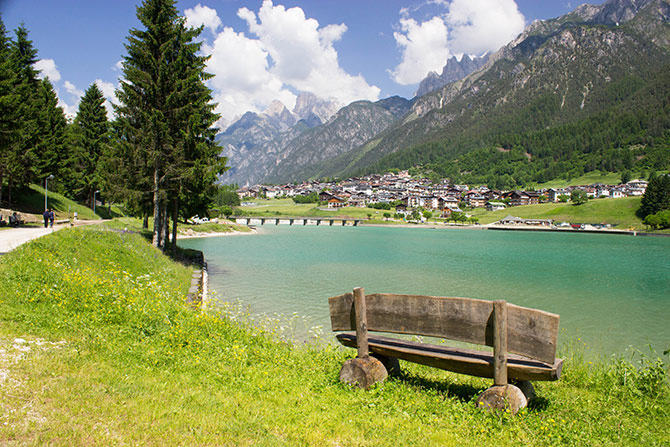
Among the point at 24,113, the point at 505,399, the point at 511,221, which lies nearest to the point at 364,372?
the point at 505,399

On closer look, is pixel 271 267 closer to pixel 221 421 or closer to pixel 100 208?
pixel 221 421

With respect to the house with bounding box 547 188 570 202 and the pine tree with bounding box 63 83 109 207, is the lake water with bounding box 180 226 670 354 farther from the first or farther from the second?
the house with bounding box 547 188 570 202

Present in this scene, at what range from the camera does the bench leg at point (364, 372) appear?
21.9 feet

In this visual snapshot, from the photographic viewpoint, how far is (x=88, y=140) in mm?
54594

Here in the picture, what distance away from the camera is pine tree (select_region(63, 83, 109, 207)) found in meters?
53.4

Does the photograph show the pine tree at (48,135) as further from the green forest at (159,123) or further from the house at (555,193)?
the house at (555,193)

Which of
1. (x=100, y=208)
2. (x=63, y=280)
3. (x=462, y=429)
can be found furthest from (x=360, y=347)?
(x=100, y=208)

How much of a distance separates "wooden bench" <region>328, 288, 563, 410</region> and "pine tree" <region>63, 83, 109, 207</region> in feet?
182

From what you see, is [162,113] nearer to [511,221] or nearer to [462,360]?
[462,360]

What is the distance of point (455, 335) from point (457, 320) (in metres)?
0.22

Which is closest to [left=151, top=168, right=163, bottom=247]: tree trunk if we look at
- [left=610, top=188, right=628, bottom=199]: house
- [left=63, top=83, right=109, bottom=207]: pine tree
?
[left=63, top=83, right=109, bottom=207]: pine tree

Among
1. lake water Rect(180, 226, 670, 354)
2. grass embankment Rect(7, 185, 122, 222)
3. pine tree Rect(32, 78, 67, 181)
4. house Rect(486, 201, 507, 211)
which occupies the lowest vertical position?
lake water Rect(180, 226, 670, 354)

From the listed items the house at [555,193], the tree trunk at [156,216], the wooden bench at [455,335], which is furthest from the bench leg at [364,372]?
the house at [555,193]

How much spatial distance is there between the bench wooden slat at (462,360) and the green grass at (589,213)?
142807 mm
